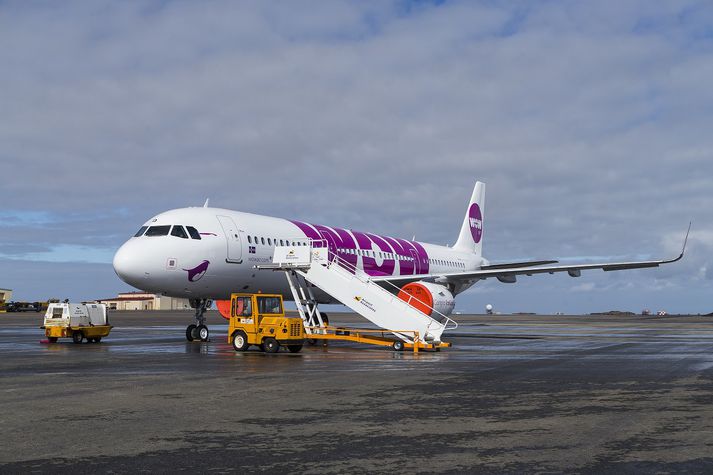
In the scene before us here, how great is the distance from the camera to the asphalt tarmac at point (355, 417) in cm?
695

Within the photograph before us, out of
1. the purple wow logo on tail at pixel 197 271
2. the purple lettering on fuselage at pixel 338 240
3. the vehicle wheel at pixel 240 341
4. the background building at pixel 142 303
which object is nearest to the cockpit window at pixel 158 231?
the purple wow logo on tail at pixel 197 271

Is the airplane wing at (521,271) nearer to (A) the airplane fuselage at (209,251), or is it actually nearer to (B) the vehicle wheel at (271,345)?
(A) the airplane fuselage at (209,251)

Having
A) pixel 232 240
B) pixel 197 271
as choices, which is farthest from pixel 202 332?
pixel 232 240

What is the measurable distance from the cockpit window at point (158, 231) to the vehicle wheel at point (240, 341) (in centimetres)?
519

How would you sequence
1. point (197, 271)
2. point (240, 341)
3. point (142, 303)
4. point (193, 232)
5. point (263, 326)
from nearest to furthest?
point (263, 326), point (240, 341), point (197, 271), point (193, 232), point (142, 303)

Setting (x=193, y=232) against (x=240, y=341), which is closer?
(x=240, y=341)

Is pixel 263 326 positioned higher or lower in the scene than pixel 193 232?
lower

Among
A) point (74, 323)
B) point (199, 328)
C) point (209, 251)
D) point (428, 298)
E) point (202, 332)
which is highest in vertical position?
point (209, 251)

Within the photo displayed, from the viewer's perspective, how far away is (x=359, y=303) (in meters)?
24.0

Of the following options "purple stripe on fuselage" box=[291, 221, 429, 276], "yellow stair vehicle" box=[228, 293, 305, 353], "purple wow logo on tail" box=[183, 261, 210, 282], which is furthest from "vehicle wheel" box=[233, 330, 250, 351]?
"purple stripe on fuselage" box=[291, 221, 429, 276]

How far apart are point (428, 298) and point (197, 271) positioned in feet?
27.0

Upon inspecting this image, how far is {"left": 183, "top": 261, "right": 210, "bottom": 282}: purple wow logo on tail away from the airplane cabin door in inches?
36.8

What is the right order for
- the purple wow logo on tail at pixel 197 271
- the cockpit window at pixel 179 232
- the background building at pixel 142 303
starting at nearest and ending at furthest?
the purple wow logo on tail at pixel 197 271 < the cockpit window at pixel 179 232 < the background building at pixel 142 303

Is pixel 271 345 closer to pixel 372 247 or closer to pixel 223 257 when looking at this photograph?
pixel 223 257
